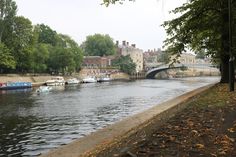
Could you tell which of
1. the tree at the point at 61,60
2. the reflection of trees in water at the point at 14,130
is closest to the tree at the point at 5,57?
the tree at the point at 61,60

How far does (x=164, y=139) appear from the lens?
12625 mm

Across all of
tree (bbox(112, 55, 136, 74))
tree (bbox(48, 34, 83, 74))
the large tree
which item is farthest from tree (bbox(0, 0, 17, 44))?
tree (bbox(112, 55, 136, 74))

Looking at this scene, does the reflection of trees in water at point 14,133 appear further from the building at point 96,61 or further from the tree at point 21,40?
the building at point 96,61

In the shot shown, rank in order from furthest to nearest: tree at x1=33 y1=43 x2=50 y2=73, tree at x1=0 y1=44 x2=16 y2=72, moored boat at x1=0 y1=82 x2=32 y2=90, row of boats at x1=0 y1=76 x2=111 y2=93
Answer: tree at x1=33 y1=43 x2=50 y2=73 → tree at x1=0 y1=44 x2=16 y2=72 → moored boat at x1=0 y1=82 x2=32 y2=90 → row of boats at x1=0 y1=76 x2=111 y2=93

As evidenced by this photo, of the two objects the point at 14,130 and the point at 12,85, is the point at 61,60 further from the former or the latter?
the point at 14,130

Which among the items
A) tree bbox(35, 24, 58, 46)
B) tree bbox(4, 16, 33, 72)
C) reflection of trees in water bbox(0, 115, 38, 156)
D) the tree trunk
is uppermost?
tree bbox(35, 24, 58, 46)

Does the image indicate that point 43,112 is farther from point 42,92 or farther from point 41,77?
point 41,77

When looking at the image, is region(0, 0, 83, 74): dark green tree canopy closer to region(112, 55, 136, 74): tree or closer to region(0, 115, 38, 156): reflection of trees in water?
region(112, 55, 136, 74): tree

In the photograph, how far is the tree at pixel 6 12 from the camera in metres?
91.2

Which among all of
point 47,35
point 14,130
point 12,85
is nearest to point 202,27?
point 14,130

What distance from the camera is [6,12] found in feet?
304

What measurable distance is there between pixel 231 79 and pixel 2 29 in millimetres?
70956

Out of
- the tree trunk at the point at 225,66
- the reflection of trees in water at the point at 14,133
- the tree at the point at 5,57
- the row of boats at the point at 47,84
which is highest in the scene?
the tree at the point at 5,57

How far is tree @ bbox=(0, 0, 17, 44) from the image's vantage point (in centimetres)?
9119
